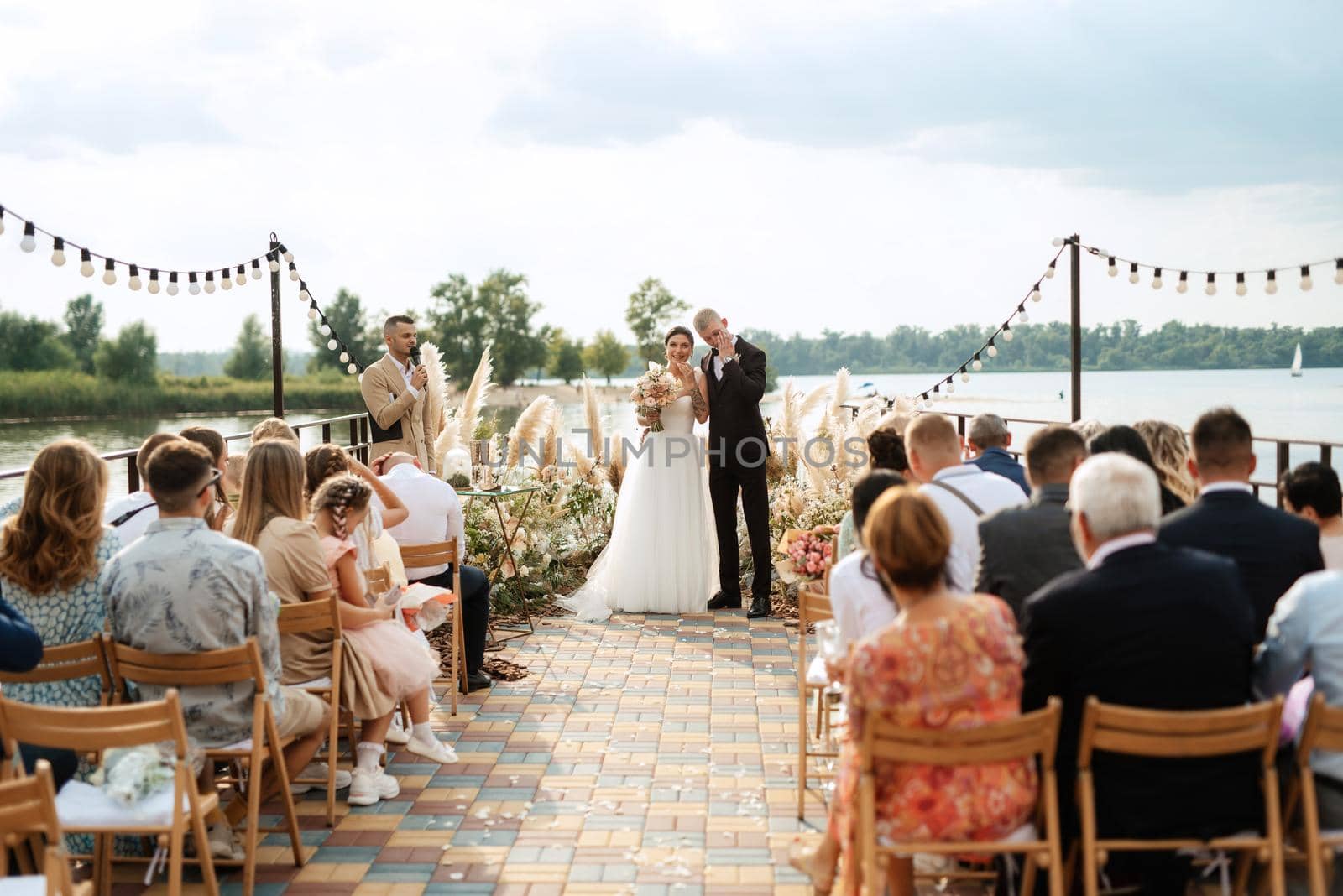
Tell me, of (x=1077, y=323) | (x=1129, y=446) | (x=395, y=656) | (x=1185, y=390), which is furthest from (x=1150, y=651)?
(x=1185, y=390)

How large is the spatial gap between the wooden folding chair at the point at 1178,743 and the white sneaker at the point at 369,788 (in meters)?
2.65

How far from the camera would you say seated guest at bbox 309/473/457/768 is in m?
4.34

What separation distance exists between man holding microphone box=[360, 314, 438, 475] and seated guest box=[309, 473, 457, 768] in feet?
10.4

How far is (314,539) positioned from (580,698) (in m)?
2.01

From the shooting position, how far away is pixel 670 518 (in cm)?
780

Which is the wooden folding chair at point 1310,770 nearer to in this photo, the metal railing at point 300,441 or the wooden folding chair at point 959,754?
the wooden folding chair at point 959,754

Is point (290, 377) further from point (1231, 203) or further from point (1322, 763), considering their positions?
point (1322, 763)

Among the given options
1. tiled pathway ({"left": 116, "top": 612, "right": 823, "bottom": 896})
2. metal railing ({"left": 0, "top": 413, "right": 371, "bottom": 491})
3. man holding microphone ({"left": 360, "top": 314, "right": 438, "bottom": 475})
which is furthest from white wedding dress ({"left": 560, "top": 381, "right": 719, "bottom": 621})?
metal railing ({"left": 0, "top": 413, "right": 371, "bottom": 491})

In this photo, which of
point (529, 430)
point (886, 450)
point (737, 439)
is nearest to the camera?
point (886, 450)

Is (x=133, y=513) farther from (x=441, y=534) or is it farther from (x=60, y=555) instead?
(x=441, y=534)

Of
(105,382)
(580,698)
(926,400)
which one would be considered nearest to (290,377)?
(105,382)

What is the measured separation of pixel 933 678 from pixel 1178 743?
555 millimetres

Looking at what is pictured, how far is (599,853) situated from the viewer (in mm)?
3830

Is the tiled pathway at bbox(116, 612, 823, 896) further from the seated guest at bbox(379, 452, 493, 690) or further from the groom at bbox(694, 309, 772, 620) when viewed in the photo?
the groom at bbox(694, 309, 772, 620)
